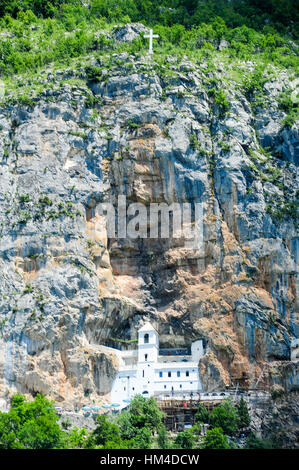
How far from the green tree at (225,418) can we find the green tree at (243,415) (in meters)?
0.33

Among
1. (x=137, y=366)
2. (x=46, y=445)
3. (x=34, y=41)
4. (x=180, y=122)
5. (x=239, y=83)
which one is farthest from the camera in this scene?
(x=34, y=41)

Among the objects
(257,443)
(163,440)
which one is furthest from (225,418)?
(163,440)

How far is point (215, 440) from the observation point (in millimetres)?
54688

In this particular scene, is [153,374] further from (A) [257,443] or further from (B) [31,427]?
(B) [31,427]

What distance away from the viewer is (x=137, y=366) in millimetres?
68375

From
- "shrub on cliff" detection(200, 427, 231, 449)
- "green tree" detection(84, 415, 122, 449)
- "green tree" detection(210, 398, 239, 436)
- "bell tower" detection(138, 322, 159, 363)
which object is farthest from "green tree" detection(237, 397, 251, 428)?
"bell tower" detection(138, 322, 159, 363)

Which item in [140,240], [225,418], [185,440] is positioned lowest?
[185,440]

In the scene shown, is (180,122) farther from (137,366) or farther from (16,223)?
(137,366)

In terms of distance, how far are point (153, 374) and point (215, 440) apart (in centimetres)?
1423

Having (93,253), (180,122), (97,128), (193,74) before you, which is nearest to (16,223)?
(93,253)

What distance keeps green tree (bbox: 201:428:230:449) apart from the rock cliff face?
9.56m

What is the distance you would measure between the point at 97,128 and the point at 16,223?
13345mm

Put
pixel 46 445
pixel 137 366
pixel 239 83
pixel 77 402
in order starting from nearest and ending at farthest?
1. pixel 46 445
2. pixel 77 402
3. pixel 137 366
4. pixel 239 83

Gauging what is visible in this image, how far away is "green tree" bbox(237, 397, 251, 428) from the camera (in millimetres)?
59688
